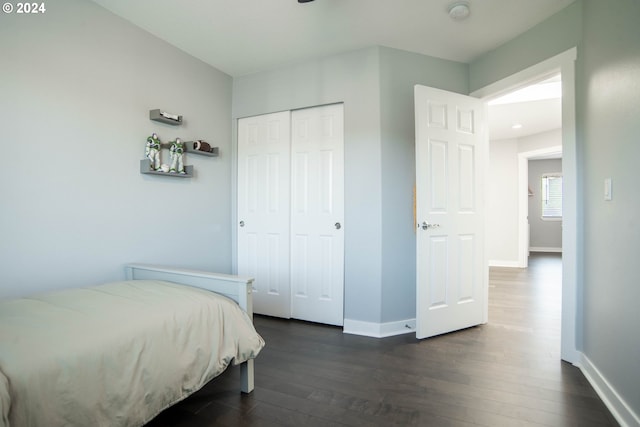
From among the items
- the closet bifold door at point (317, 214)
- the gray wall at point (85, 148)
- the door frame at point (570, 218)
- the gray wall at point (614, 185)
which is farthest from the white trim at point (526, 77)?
the gray wall at point (85, 148)

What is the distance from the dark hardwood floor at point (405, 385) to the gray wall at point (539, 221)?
659 cm

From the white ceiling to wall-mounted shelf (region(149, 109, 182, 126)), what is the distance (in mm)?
641

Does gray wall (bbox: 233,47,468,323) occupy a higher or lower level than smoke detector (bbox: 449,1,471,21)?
lower

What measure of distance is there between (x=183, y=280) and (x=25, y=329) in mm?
801

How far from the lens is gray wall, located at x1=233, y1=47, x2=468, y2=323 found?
2.71 metres

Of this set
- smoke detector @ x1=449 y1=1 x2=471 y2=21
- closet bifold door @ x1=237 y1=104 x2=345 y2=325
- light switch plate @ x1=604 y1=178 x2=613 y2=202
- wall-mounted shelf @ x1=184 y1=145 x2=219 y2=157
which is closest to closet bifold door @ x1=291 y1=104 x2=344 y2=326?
closet bifold door @ x1=237 y1=104 x2=345 y2=325

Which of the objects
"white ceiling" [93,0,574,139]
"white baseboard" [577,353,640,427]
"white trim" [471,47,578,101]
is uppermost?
"white ceiling" [93,0,574,139]

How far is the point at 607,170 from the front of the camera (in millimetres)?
1743

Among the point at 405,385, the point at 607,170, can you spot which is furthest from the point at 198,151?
the point at 607,170

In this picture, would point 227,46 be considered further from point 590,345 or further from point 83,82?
point 590,345

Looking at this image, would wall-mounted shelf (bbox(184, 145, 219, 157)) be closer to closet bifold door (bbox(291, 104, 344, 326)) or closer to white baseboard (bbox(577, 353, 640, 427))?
closet bifold door (bbox(291, 104, 344, 326))

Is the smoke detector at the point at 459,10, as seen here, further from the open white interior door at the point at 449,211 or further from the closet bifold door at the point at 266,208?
the closet bifold door at the point at 266,208

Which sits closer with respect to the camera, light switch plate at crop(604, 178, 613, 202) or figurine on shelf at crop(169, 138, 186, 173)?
light switch plate at crop(604, 178, 613, 202)

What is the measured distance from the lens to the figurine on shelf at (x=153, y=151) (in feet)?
8.01
